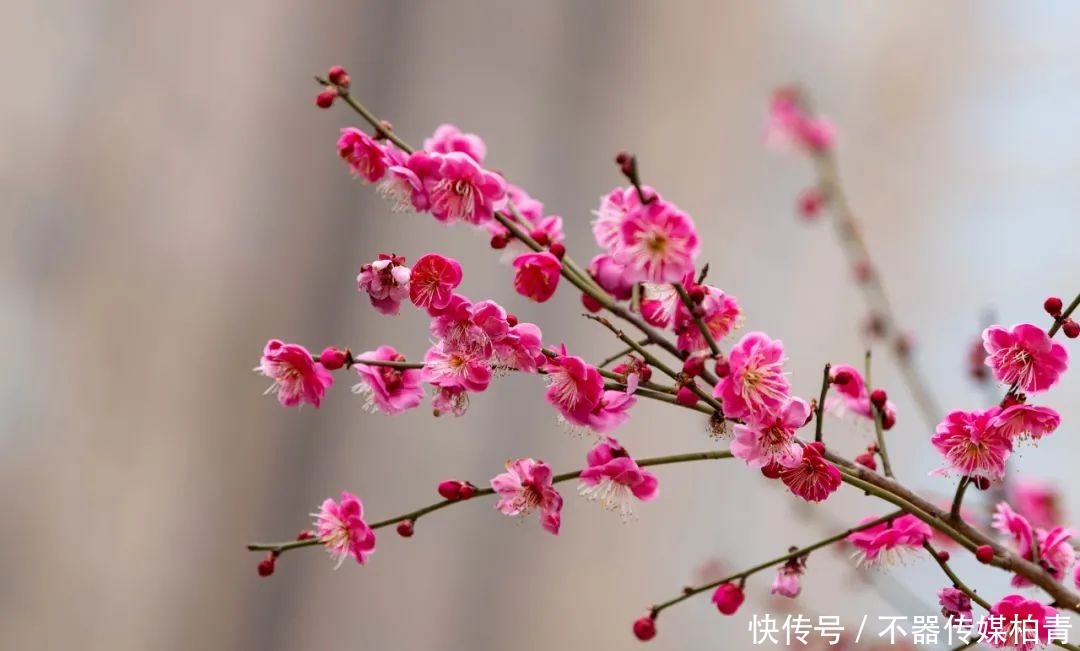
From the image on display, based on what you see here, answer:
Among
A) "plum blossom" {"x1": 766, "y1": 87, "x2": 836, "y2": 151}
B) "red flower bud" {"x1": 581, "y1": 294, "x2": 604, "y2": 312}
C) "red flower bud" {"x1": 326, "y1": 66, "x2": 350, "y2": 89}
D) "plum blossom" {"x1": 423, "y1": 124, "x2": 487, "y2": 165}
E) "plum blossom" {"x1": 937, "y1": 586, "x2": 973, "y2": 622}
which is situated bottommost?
"plum blossom" {"x1": 937, "y1": 586, "x2": 973, "y2": 622}

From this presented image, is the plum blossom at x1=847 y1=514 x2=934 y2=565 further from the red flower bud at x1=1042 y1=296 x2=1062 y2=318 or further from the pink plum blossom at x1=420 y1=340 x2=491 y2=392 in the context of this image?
the pink plum blossom at x1=420 y1=340 x2=491 y2=392

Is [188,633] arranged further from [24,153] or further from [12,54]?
[12,54]

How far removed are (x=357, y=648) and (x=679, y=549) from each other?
585 millimetres

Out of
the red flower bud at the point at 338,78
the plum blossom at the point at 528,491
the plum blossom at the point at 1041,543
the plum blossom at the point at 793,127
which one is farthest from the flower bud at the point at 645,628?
the plum blossom at the point at 793,127

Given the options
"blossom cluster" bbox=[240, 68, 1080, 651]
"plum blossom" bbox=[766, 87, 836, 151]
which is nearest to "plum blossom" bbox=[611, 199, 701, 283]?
"blossom cluster" bbox=[240, 68, 1080, 651]

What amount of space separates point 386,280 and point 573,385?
0.11 meters

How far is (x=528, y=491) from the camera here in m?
0.53

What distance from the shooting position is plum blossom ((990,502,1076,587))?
0.57 metres

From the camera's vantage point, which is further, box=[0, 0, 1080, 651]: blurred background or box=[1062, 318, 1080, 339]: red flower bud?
box=[0, 0, 1080, 651]: blurred background

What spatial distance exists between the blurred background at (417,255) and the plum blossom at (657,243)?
67 centimetres

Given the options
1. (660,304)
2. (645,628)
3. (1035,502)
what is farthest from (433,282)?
(1035,502)

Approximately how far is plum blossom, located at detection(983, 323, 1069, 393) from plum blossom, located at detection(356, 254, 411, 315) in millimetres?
307

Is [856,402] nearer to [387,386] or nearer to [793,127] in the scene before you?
[387,386]

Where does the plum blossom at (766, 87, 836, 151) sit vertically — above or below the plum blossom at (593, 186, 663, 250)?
above
